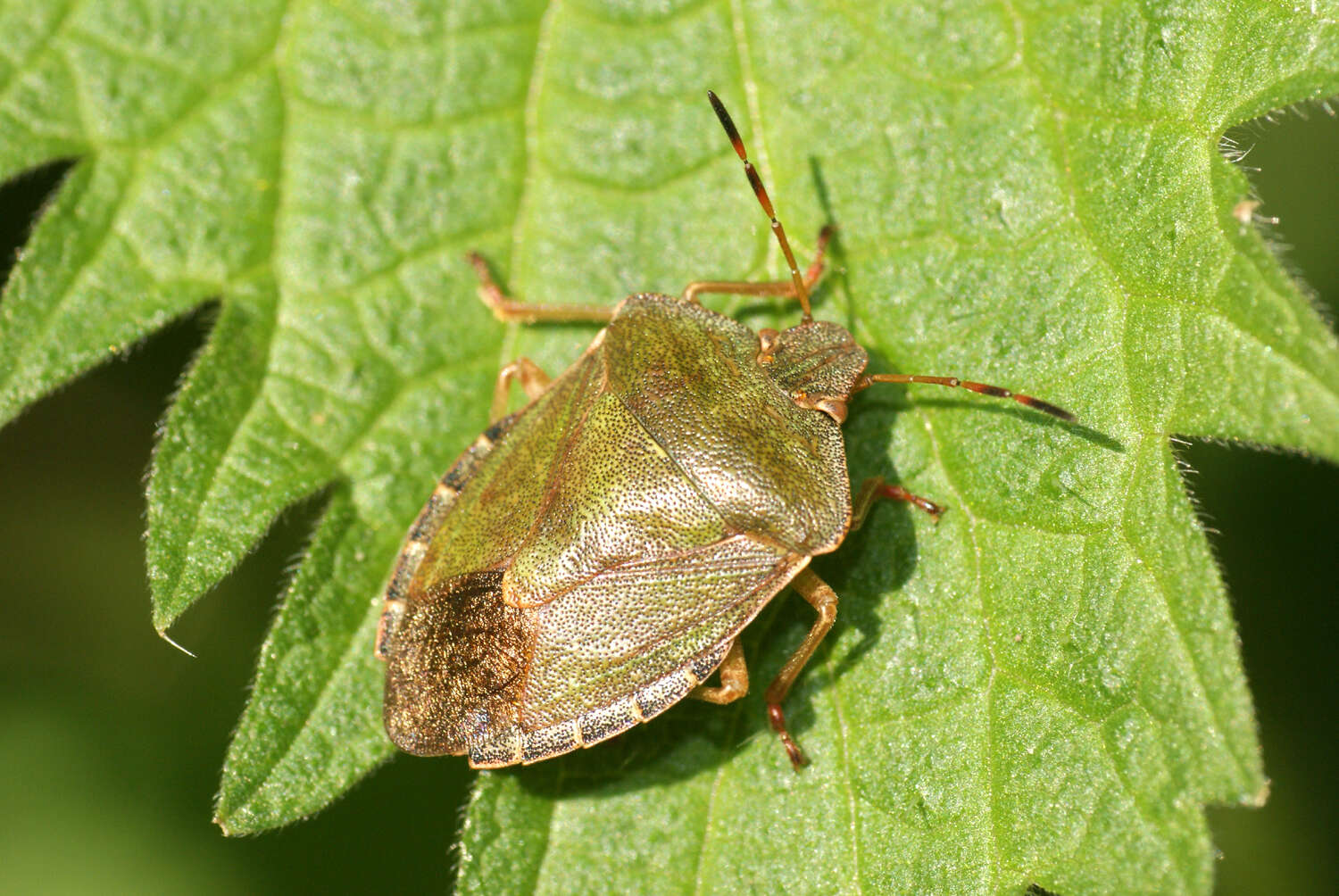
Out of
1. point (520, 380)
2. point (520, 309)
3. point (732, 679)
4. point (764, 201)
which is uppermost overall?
point (764, 201)

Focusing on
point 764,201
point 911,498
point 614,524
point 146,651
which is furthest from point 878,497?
point 146,651

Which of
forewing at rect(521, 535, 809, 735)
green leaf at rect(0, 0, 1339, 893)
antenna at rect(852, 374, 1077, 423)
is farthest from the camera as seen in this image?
forewing at rect(521, 535, 809, 735)

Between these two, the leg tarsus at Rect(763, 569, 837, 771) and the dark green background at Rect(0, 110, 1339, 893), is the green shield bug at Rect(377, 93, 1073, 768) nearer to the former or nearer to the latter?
the leg tarsus at Rect(763, 569, 837, 771)

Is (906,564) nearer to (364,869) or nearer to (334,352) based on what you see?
(334,352)

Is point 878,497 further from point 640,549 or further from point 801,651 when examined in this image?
point 640,549

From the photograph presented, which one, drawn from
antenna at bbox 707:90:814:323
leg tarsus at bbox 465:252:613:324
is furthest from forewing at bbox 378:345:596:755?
antenna at bbox 707:90:814:323

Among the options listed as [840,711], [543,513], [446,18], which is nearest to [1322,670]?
[840,711]

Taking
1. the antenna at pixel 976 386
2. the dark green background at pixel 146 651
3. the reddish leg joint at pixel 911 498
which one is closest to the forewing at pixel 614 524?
the reddish leg joint at pixel 911 498
